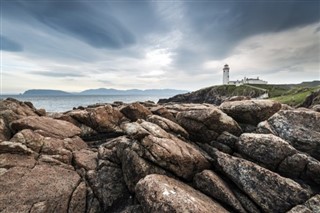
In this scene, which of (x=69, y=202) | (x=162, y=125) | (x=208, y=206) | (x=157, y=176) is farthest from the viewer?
(x=162, y=125)

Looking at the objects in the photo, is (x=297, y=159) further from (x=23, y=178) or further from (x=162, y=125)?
(x=23, y=178)

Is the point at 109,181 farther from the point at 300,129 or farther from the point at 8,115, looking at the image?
the point at 300,129

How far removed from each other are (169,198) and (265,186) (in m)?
6.89

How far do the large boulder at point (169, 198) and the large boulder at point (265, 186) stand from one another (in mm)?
2596

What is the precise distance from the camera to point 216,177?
17.6 metres

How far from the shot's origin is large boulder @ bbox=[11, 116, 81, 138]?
960 inches

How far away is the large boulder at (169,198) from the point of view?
533 inches

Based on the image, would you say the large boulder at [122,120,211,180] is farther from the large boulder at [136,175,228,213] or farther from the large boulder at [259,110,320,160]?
the large boulder at [259,110,320,160]

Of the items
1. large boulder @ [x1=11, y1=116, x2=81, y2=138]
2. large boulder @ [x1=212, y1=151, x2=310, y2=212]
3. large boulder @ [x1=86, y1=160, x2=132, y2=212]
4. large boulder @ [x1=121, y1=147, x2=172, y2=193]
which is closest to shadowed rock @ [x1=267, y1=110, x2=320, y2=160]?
large boulder @ [x1=212, y1=151, x2=310, y2=212]

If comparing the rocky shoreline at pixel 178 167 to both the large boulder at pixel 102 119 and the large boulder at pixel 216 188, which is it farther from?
the large boulder at pixel 102 119

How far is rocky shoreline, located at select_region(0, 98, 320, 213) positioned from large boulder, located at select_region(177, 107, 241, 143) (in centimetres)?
9

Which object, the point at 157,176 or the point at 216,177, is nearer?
the point at 157,176

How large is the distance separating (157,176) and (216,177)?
4580 millimetres

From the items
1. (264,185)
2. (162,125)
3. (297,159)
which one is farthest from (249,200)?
(162,125)
